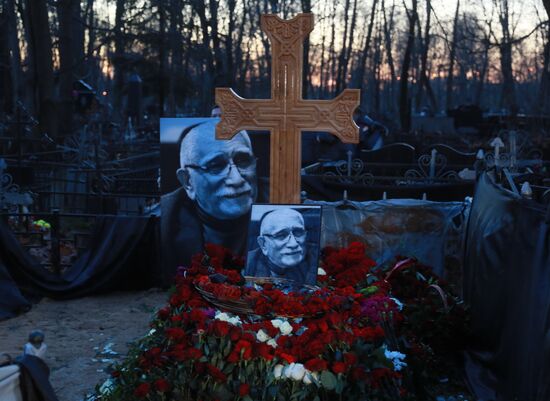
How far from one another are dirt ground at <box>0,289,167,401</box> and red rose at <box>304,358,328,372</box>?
9.29 ft

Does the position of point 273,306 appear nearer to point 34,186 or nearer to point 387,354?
point 387,354

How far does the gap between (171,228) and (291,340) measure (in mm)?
5998

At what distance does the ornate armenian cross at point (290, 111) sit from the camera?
5566mm

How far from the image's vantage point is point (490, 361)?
6.16 m

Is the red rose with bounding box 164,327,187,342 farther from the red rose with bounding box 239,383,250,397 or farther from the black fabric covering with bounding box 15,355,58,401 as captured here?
the black fabric covering with bounding box 15,355,58,401

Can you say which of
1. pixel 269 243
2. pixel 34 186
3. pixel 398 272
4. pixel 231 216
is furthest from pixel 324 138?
pixel 269 243

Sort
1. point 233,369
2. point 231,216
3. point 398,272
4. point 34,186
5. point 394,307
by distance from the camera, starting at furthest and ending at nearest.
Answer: point 34,186
point 231,216
point 398,272
point 394,307
point 233,369

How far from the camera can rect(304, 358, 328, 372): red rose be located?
4.11 metres

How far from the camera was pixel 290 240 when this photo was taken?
16.3 feet

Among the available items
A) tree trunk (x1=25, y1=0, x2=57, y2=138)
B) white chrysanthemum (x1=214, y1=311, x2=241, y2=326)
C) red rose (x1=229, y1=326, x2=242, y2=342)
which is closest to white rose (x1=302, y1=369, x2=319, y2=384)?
red rose (x1=229, y1=326, x2=242, y2=342)

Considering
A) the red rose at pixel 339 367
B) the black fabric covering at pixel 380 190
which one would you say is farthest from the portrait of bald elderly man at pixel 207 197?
the red rose at pixel 339 367

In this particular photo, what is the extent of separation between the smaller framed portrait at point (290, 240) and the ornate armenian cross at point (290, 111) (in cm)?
56

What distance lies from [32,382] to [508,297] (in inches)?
143

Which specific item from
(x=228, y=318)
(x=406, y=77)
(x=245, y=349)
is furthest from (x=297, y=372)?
(x=406, y=77)
